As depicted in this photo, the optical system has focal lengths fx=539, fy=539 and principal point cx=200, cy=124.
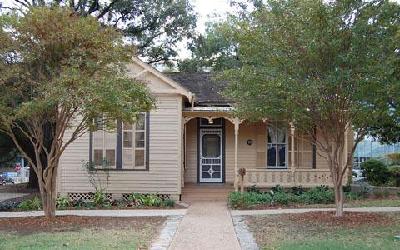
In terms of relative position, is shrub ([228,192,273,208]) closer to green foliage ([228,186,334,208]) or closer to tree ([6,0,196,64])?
green foliage ([228,186,334,208])

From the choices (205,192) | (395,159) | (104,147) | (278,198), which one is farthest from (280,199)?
(395,159)

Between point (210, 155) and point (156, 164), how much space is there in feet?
12.1

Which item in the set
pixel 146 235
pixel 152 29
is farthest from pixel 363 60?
pixel 152 29

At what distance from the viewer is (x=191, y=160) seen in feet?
74.3

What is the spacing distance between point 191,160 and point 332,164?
900 centimetres

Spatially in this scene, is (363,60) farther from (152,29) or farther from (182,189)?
(152,29)

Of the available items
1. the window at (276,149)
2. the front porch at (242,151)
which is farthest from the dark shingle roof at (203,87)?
the window at (276,149)

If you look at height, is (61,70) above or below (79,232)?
above

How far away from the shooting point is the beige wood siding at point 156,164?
19.5m

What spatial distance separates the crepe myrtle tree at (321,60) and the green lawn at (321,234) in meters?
2.65

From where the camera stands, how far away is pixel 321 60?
12.9m

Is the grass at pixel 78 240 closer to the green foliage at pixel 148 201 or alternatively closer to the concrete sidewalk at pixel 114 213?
the concrete sidewalk at pixel 114 213

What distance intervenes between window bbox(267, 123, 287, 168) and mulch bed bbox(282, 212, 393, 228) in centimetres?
691

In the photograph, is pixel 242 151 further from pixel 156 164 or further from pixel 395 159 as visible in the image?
pixel 395 159
